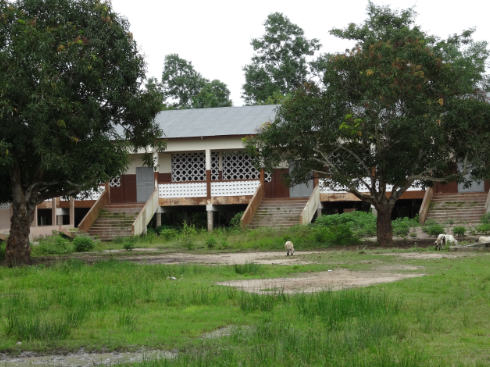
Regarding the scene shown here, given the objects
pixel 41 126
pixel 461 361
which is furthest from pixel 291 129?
pixel 461 361

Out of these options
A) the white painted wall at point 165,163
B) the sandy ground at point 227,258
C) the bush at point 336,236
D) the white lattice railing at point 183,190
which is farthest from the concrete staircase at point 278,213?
the sandy ground at point 227,258

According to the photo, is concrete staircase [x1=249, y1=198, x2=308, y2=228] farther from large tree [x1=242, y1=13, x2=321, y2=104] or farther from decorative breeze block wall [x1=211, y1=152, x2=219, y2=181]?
large tree [x1=242, y1=13, x2=321, y2=104]

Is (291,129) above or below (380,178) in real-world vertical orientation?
above

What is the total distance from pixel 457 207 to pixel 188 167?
12968 millimetres

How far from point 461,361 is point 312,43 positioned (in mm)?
44041

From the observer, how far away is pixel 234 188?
99.0ft

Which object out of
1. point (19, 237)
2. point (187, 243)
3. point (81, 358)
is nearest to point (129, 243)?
point (187, 243)

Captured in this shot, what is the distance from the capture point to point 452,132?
786 inches

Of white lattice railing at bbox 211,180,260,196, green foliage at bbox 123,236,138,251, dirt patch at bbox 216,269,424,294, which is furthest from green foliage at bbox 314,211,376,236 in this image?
dirt patch at bbox 216,269,424,294

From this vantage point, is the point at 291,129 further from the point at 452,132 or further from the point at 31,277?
the point at 31,277

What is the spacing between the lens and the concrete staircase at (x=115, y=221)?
96.2ft

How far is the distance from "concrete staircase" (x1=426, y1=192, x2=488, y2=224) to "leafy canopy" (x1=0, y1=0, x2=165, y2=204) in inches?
522

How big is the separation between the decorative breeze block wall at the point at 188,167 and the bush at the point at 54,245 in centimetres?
793

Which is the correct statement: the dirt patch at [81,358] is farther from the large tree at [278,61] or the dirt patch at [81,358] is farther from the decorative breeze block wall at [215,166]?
the large tree at [278,61]
